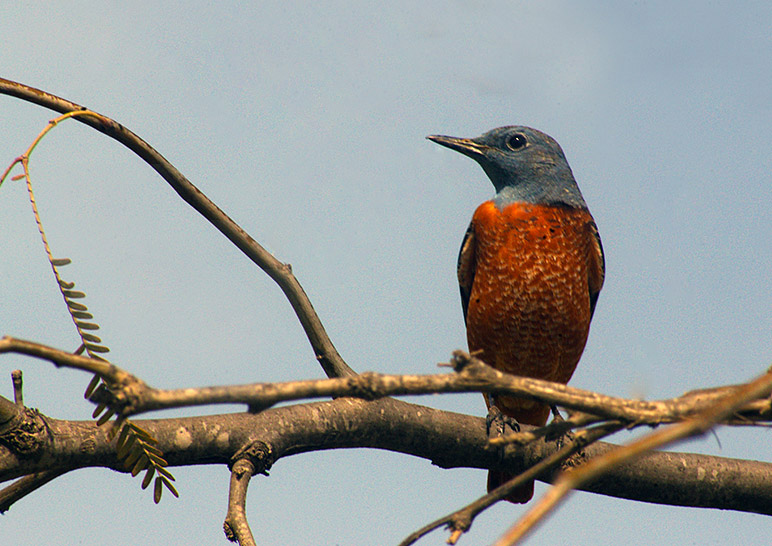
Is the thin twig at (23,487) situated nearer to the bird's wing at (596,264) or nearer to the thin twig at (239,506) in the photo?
the thin twig at (239,506)

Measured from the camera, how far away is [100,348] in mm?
2576

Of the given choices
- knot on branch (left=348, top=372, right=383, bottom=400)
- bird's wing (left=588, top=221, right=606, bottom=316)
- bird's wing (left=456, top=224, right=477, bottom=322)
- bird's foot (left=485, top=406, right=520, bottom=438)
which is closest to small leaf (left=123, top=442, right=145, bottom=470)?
knot on branch (left=348, top=372, right=383, bottom=400)

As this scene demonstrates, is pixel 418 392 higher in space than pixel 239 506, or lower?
higher

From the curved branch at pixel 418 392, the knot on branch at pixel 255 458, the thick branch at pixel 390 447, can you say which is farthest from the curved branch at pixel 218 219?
the curved branch at pixel 418 392

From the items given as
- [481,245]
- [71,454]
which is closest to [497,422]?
[481,245]

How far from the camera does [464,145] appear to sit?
19.0 feet

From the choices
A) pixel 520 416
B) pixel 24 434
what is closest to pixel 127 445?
pixel 24 434

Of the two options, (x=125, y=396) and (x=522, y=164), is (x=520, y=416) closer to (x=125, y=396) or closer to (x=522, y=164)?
(x=522, y=164)

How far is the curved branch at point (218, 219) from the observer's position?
2.98m

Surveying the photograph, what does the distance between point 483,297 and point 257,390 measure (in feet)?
12.0

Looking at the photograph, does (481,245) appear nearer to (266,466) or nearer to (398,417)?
(398,417)

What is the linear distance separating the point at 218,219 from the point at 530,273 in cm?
227

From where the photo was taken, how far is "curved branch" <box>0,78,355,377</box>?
298 centimetres

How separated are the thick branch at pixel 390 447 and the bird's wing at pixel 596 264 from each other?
4.51ft
